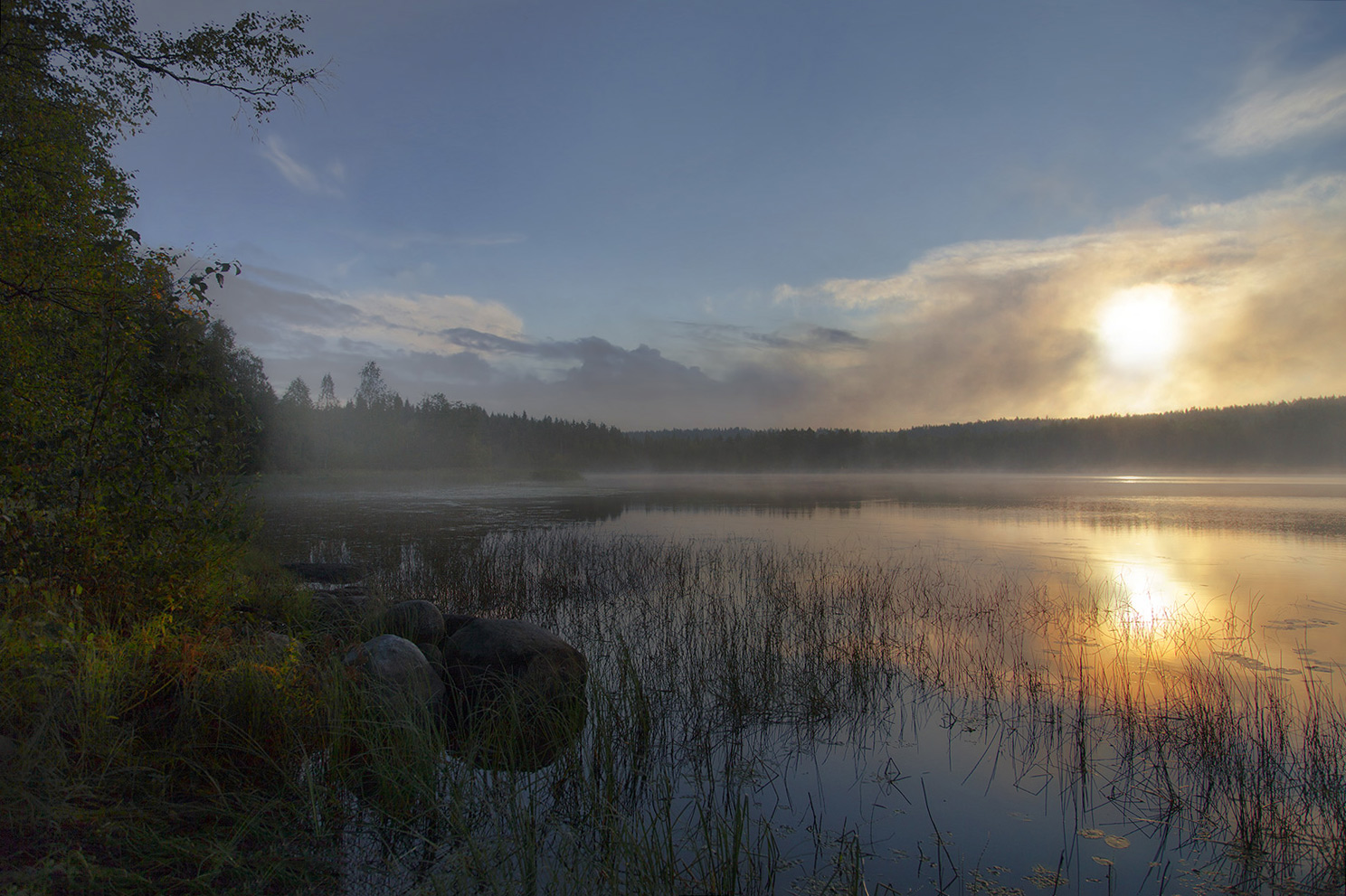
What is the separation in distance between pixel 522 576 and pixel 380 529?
11.3m

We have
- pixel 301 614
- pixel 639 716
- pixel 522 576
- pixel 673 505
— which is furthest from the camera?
pixel 673 505

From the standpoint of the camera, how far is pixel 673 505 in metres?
35.2

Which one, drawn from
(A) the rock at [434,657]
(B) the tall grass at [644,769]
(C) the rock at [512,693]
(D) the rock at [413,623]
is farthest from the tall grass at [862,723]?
(D) the rock at [413,623]

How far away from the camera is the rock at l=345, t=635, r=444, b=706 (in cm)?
554

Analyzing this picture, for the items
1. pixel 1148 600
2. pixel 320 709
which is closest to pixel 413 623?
pixel 320 709

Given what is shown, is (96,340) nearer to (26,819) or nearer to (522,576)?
(26,819)

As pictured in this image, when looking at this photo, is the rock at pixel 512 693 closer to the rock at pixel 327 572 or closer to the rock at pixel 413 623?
the rock at pixel 413 623

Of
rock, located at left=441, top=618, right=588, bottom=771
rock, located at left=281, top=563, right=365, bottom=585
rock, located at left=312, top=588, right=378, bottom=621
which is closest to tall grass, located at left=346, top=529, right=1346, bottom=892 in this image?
rock, located at left=441, top=618, right=588, bottom=771

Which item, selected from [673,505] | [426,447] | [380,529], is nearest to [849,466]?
[426,447]

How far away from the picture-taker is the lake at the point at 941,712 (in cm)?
403

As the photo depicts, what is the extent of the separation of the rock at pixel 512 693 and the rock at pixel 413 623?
315 millimetres

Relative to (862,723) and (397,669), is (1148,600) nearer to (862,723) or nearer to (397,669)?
(862,723)

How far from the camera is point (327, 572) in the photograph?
43.5 feet

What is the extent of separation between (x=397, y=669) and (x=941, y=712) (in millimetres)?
5425
